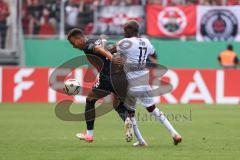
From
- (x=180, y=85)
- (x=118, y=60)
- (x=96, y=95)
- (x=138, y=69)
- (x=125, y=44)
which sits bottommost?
(x=180, y=85)

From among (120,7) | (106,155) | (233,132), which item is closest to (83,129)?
(233,132)

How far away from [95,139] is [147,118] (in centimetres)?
572

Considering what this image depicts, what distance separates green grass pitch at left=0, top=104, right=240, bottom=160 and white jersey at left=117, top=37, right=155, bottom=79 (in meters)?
1.42

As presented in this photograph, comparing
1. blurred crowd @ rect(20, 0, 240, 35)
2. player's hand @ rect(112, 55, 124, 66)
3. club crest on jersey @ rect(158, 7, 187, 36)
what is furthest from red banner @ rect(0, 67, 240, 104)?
player's hand @ rect(112, 55, 124, 66)

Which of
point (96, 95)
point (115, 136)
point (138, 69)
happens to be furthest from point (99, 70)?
point (115, 136)

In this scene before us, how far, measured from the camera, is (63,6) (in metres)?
30.9

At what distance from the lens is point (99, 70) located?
14562 millimetres

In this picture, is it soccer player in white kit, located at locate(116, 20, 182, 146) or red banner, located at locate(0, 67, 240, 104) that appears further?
red banner, located at locate(0, 67, 240, 104)

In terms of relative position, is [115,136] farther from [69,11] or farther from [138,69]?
[69,11]

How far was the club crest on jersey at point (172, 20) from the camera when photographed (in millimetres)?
30906

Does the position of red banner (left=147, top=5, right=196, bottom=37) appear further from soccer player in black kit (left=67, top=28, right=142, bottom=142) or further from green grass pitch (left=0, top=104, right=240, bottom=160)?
soccer player in black kit (left=67, top=28, right=142, bottom=142)

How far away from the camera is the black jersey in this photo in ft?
45.9

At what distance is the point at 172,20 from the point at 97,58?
1696 cm

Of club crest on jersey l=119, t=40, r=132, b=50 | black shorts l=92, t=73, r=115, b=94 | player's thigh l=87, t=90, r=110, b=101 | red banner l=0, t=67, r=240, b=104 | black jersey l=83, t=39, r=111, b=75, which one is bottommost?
red banner l=0, t=67, r=240, b=104
